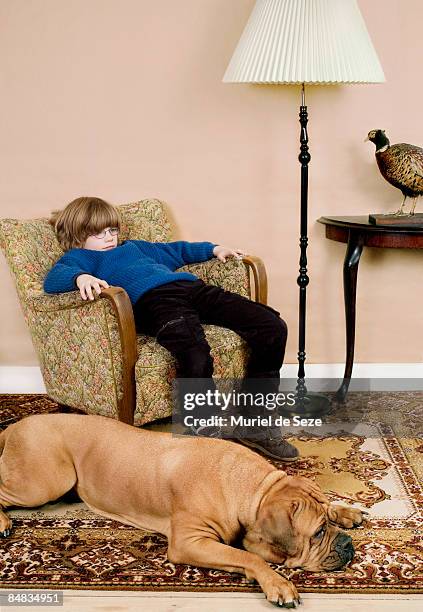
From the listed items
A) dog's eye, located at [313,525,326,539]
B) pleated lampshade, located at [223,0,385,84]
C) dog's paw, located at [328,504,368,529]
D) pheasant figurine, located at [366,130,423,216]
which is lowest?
dog's paw, located at [328,504,368,529]

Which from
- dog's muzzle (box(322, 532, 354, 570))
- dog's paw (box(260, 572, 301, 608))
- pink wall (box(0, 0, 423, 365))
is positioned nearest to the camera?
dog's paw (box(260, 572, 301, 608))

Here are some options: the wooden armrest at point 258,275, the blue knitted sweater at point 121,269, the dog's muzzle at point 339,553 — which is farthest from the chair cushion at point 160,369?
the dog's muzzle at point 339,553

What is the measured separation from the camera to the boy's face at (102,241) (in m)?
3.32

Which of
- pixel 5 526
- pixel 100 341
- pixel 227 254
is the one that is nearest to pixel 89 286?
pixel 100 341

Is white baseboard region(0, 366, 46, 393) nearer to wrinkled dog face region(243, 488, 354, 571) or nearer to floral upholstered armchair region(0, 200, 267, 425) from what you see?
floral upholstered armchair region(0, 200, 267, 425)

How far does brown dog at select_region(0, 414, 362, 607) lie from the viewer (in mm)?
2137

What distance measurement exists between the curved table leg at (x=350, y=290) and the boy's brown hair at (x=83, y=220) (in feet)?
3.23

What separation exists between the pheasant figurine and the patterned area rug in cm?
112

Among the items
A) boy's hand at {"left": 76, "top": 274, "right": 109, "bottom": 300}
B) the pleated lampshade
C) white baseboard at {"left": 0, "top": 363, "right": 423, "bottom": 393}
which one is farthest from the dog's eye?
white baseboard at {"left": 0, "top": 363, "right": 423, "bottom": 393}

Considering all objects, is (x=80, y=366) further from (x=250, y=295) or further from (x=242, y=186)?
(x=242, y=186)

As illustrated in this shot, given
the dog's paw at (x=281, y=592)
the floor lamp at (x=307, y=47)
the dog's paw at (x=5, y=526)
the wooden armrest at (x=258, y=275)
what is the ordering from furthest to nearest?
the wooden armrest at (x=258, y=275)
the floor lamp at (x=307, y=47)
the dog's paw at (x=5, y=526)
the dog's paw at (x=281, y=592)

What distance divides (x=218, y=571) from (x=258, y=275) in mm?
1446

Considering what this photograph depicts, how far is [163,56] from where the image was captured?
3748 mm

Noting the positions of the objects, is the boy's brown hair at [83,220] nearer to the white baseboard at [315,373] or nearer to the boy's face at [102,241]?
the boy's face at [102,241]
